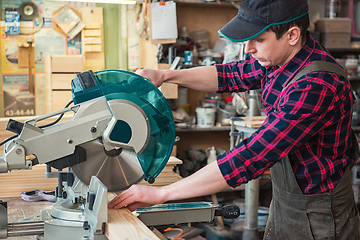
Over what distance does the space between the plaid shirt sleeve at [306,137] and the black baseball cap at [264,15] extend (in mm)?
184

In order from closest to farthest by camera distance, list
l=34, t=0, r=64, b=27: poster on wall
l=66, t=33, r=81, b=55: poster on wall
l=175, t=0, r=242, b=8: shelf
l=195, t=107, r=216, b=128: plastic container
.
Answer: l=175, t=0, r=242, b=8: shelf → l=195, t=107, r=216, b=128: plastic container → l=34, t=0, r=64, b=27: poster on wall → l=66, t=33, r=81, b=55: poster on wall

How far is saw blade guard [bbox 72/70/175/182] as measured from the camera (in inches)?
42.9

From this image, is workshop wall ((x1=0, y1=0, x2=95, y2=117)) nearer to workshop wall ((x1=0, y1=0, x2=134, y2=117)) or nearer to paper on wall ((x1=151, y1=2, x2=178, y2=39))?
workshop wall ((x1=0, y1=0, x2=134, y2=117))

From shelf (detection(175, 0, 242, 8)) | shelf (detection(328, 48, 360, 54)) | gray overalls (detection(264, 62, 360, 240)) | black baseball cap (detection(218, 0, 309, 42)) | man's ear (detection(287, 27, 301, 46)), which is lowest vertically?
gray overalls (detection(264, 62, 360, 240))

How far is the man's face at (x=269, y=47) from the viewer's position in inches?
42.2

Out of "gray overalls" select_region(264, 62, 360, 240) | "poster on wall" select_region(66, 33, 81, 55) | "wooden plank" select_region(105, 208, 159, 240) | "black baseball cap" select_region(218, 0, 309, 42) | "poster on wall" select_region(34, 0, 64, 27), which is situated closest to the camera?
"wooden plank" select_region(105, 208, 159, 240)

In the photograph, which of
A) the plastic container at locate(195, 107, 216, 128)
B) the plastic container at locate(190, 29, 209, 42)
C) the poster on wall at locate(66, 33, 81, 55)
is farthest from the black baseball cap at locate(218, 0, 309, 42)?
the poster on wall at locate(66, 33, 81, 55)

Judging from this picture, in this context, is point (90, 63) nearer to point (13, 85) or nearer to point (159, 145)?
point (13, 85)

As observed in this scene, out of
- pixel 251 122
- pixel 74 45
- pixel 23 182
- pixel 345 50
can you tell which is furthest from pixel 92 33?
pixel 345 50

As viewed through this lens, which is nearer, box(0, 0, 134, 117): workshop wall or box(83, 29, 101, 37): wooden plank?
box(0, 0, 134, 117): workshop wall

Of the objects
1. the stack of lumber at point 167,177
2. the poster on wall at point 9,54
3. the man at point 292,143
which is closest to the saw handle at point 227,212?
the man at point 292,143

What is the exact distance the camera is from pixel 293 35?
1.09 m

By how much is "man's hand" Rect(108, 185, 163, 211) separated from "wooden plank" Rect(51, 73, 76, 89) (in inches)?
100

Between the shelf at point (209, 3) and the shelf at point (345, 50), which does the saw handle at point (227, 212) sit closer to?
the shelf at point (209, 3)
